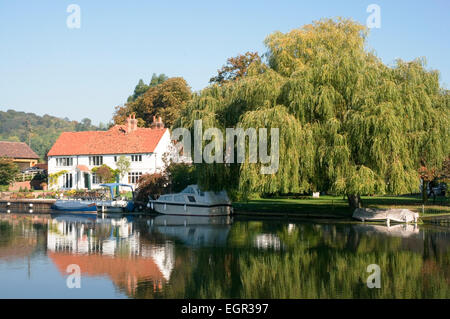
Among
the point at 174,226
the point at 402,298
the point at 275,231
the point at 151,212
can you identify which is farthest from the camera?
the point at 151,212

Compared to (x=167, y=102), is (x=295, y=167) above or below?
below

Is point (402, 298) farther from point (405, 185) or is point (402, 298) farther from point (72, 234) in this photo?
point (72, 234)

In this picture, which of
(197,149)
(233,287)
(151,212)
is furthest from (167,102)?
(233,287)

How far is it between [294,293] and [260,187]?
16.4 m

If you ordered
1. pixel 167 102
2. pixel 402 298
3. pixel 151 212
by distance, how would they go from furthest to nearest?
pixel 167 102 → pixel 151 212 → pixel 402 298

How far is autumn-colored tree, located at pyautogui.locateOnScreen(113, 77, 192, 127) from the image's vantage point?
7125 centimetres

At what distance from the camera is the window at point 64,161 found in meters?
63.0

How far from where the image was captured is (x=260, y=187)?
104 ft

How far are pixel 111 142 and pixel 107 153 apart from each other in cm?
202

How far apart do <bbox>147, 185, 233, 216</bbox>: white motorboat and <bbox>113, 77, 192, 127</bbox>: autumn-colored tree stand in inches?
1138

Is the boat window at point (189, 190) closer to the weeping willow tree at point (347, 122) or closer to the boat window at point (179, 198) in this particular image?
the boat window at point (179, 198)

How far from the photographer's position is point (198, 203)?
40.3 m

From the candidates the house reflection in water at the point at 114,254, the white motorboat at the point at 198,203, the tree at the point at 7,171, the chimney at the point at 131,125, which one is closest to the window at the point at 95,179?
the chimney at the point at 131,125

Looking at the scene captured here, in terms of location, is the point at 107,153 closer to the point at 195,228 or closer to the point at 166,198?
the point at 166,198
